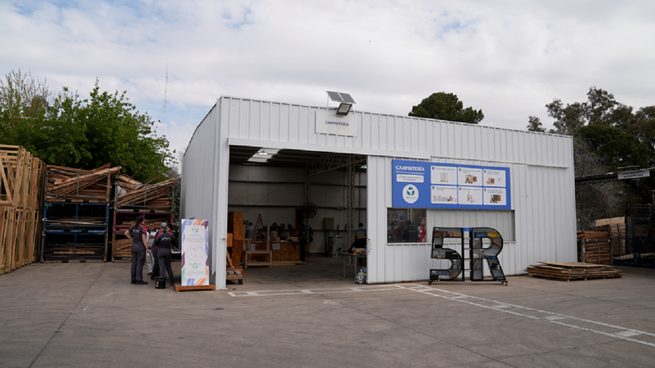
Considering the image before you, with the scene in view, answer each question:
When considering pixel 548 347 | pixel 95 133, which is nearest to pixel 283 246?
pixel 95 133

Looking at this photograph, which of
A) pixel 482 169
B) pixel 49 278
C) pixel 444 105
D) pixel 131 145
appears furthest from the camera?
pixel 444 105

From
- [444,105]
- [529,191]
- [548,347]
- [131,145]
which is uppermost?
[444,105]

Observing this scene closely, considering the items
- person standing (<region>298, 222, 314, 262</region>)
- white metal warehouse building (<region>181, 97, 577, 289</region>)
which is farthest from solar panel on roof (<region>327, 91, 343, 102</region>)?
person standing (<region>298, 222, 314, 262</region>)

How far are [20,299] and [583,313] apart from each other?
11.0 m

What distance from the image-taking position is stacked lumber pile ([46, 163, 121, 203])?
16.5m

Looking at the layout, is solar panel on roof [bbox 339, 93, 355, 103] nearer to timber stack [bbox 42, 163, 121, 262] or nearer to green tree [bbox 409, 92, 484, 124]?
timber stack [bbox 42, 163, 121, 262]

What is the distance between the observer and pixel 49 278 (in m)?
12.1

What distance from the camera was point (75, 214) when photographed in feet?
57.7

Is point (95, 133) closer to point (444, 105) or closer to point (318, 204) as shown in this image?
point (318, 204)

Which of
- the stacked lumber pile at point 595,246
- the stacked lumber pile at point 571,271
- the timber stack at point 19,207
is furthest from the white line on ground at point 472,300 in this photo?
the stacked lumber pile at point 595,246

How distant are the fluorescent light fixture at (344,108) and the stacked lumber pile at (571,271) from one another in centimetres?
792

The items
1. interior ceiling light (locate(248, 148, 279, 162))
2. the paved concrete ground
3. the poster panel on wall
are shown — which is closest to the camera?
the paved concrete ground

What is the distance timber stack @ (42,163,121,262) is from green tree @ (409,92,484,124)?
96.4ft

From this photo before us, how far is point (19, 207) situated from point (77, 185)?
3281 mm
